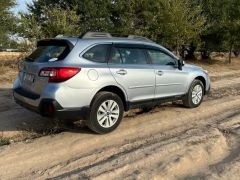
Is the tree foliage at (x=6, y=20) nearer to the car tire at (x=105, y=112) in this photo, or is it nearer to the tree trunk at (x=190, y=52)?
the car tire at (x=105, y=112)

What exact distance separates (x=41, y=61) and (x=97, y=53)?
0.99 m

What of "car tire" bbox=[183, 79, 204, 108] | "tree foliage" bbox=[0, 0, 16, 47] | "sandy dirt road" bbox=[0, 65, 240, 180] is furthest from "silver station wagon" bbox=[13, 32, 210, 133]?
"tree foliage" bbox=[0, 0, 16, 47]

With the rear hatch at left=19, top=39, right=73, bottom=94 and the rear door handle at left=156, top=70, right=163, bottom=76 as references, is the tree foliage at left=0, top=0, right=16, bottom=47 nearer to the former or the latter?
the rear hatch at left=19, top=39, right=73, bottom=94

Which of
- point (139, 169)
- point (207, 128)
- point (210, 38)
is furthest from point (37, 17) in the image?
point (139, 169)

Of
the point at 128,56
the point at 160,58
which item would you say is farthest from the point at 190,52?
the point at 128,56

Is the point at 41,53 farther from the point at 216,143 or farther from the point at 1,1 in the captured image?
the point at 1,1

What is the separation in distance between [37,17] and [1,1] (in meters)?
3.33

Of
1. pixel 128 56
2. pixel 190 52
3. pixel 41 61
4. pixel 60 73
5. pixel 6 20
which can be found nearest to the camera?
pixel 60 73

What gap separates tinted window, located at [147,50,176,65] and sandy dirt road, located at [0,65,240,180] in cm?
116

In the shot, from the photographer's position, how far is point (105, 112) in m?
6.36

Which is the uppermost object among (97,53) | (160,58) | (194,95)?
(97,53)

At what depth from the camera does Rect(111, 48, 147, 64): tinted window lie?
6.69 metres

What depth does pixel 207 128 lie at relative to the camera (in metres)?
6.74

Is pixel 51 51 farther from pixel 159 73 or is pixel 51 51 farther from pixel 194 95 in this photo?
pixel 194 95
